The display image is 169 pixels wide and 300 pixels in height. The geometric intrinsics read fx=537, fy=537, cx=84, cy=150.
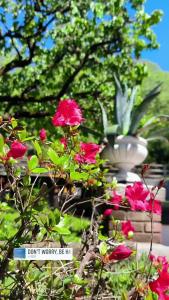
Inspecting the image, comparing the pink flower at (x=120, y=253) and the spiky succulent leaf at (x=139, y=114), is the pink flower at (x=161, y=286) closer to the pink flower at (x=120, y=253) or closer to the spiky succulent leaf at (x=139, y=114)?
the pink flower at (x=120, y=253)

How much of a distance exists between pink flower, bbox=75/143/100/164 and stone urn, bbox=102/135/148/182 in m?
5.17

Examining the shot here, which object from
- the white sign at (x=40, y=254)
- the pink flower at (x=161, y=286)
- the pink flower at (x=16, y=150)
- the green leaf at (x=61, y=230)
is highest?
the pink flower at (x=16, y=150)

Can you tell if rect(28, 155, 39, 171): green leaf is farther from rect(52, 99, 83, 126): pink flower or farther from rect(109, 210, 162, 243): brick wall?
rect(109, 210, 162, 243): brick wall

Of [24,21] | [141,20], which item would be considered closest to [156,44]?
[141,20]

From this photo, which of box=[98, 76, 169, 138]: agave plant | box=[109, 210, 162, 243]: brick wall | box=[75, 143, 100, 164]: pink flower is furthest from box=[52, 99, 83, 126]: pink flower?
box=[98, 76, 169, 138]: agave plant

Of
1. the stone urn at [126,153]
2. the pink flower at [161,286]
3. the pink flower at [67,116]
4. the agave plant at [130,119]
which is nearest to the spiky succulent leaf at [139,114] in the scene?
the agave plant at [130,119]

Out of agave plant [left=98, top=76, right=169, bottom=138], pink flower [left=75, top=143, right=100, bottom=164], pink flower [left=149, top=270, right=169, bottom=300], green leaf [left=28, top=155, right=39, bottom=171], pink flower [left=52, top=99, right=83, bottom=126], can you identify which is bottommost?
pink flower [left=149, top=270, right=169, bottom=300]

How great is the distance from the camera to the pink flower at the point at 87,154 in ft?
9.04

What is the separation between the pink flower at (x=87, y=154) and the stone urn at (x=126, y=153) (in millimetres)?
5172

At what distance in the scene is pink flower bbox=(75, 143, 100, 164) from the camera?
9.04 ft

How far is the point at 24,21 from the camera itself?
48.6 feet

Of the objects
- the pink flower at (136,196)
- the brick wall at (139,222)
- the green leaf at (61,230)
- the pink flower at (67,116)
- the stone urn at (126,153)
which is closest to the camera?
the green leaf at (61,230)

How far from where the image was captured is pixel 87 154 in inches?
109

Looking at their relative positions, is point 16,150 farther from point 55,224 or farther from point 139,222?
point 139,222
